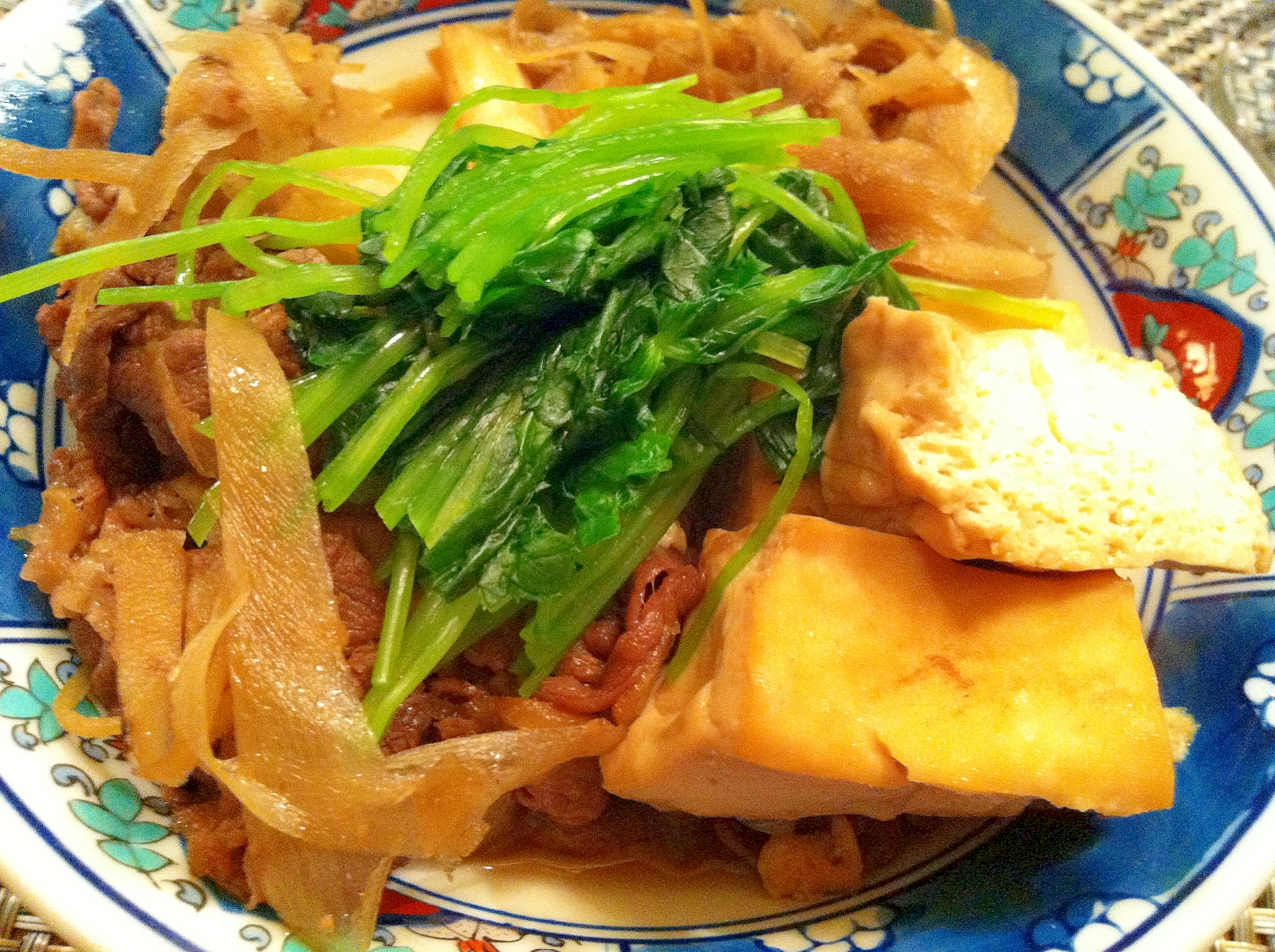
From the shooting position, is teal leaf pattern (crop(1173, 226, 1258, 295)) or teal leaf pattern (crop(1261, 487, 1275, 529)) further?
teal leaf pattern (crop(1173, 226, 1258, 295))

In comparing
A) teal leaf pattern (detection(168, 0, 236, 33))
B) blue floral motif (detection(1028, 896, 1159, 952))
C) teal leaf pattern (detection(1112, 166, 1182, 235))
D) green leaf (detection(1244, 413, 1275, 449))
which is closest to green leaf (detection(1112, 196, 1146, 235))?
teal leaf pattern (detection(1112, 166, 1182, 235))

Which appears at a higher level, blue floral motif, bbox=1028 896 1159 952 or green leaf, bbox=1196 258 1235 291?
green leaf, bbox=1196 258 1235 291

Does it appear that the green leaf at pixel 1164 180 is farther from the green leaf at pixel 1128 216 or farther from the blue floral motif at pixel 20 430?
the blue floral motif at pixel 20 430

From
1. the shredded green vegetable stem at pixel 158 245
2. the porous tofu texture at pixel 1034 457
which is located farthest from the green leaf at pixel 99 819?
the porous tofu texture at pixel 1034 457

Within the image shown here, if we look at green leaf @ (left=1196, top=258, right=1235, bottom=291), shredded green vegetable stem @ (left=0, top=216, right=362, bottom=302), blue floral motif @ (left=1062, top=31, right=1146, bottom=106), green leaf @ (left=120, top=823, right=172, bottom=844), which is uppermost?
blue floral motif @ (left=1062, top=31, right=1146, bottom=106)

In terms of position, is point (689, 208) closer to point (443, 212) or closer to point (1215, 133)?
point (443, 212)

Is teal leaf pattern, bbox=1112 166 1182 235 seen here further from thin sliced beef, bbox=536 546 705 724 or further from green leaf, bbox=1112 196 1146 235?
thin sliced beef, bbox=536 546 705 724

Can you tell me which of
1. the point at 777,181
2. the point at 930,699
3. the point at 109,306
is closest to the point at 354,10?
the point at 109,306
